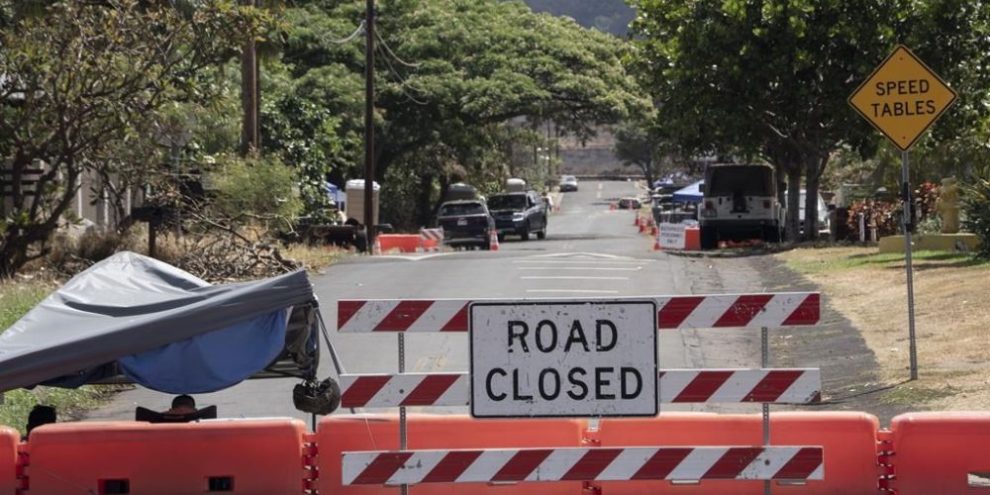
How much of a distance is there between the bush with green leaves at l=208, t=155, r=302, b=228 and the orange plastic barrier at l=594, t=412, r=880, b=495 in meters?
20.0

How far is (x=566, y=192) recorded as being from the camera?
12500cm

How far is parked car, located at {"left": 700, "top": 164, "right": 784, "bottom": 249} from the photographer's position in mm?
40094

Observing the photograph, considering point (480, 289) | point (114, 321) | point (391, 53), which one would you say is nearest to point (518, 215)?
point (391, 53)

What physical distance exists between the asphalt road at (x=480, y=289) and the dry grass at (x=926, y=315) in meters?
1.41

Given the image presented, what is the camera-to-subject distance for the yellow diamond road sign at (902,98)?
13945 millimetres

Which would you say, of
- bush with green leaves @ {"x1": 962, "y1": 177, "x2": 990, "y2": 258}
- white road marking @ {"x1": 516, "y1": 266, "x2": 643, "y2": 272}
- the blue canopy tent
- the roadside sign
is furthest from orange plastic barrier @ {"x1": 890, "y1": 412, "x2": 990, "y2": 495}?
the blue canopy tent

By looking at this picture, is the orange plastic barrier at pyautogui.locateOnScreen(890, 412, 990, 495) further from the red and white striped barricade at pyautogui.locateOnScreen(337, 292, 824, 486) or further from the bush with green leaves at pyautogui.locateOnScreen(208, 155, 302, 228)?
the bush with green leaves at pyautogui.locateOnScreen(208, 155, 302, 228)

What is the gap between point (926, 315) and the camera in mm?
18062

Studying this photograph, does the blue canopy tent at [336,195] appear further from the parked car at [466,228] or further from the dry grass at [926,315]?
the dry grass at [926,315]

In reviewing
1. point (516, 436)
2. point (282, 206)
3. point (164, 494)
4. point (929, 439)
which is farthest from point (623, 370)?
point (282, 206)

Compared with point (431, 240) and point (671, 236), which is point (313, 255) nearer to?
point (431, 240)

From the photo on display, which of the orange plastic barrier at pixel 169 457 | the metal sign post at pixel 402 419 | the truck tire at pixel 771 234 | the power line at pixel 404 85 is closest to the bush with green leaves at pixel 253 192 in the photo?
the truck tire at pixel 771 234

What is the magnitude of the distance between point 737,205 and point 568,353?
1285 inches

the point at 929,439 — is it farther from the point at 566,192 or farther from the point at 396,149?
the point at 566,192
